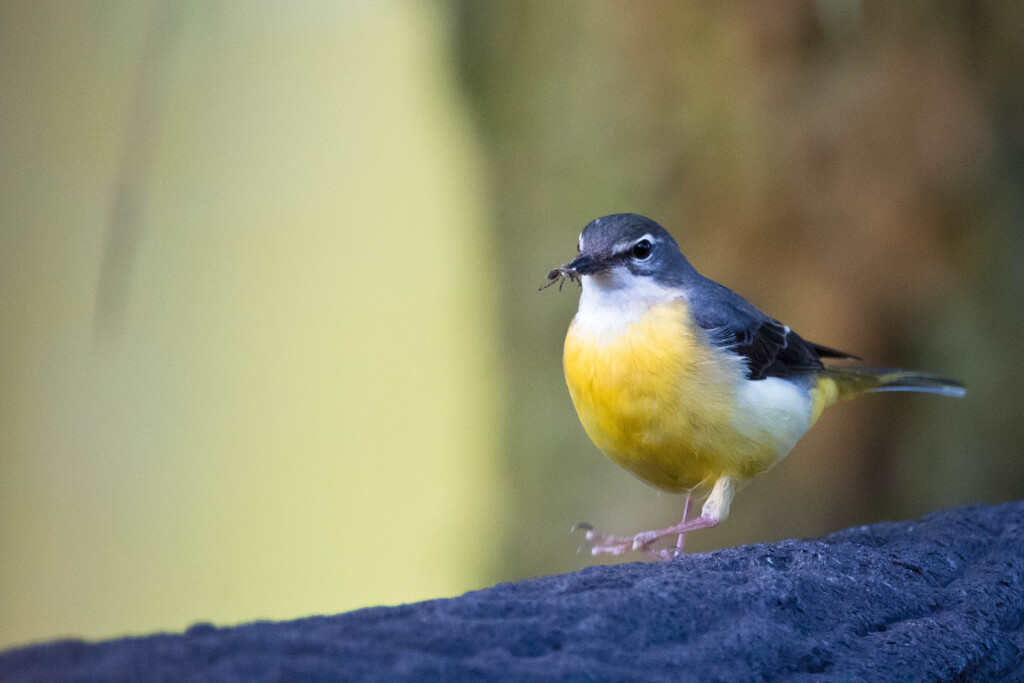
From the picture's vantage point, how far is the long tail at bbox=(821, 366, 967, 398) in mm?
4012

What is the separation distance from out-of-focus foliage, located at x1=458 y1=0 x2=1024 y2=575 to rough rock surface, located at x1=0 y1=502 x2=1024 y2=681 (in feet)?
7.69

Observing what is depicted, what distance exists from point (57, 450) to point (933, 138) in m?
7.23

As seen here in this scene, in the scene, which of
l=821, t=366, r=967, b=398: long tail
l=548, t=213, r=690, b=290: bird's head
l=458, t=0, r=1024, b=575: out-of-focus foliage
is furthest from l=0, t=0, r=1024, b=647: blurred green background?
Answer: l=548, t=213, r=690, b=290: bird's head

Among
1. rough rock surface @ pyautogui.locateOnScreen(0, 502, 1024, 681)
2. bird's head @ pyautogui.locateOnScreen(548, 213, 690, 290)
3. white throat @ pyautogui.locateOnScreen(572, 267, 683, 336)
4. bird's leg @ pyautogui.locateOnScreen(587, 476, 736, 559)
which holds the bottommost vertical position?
bird's leg @ pyautogui.locateOnScreen(587, 476, 736, 559)

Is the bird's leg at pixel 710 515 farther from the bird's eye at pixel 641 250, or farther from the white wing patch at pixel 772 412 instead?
the bird's eye at pixel 641 250

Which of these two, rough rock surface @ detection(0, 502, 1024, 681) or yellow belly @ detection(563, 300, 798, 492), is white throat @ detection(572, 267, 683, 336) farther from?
rough rock surface @ detection(0, 502, 1024, 681)

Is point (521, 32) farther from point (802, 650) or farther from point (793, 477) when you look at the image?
point (802, 650)

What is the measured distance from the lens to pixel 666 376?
306 centimetres

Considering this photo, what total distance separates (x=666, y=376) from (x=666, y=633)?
1.35 m

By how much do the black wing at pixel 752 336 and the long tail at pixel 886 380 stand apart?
0.59 ft

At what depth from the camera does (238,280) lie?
8344mm

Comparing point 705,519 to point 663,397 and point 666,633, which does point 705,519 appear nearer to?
point 663,397

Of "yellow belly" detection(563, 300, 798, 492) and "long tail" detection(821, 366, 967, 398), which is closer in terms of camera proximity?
"yellow belly" detection(563, 300, 798, 492)

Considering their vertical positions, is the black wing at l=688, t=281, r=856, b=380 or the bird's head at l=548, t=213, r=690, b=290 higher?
the bird's head at l=548, t=213, r=690, b=290
